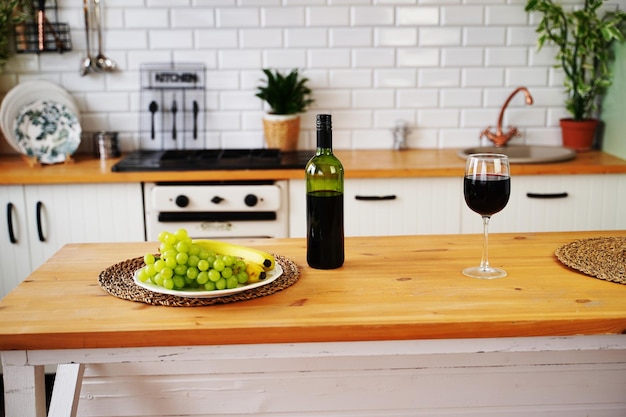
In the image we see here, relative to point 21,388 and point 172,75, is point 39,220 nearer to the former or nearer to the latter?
point 172,75

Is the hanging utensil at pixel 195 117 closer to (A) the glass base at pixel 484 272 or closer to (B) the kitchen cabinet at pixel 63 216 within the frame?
(B) the kitchen cabinet at pixel 63 216

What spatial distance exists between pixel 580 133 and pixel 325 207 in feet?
8.52

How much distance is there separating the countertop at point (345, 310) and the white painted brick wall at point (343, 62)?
7.36ft

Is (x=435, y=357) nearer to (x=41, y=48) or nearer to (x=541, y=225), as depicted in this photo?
(x=541, y=225)

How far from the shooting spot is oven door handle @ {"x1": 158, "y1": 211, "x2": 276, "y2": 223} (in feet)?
11.2

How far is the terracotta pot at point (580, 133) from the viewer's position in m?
3.93

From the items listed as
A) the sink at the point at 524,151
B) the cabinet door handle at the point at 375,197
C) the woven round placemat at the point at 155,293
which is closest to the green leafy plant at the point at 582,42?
the sink at the point at 524,151

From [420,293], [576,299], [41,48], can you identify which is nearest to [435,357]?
[420,293]

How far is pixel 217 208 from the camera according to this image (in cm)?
341

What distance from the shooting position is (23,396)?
1.53m

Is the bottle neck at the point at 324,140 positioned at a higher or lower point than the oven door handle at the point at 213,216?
higher

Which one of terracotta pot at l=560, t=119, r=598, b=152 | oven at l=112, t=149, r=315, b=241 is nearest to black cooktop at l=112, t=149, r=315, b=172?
oven at l=112, t=149, r=315, b=241

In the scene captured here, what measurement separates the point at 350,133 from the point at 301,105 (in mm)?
342

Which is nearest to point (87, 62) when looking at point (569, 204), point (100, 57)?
point (100, 57)
